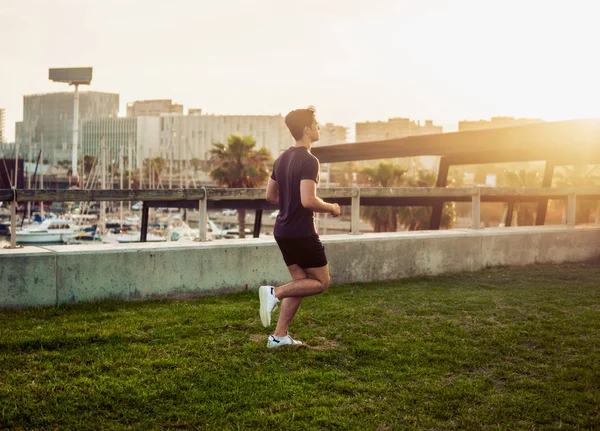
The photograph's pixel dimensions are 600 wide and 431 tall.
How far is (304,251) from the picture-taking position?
4996mm

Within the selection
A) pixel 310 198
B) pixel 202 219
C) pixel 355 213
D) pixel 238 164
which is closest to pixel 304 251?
pixel 310 198

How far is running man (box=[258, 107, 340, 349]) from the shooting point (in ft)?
16.1

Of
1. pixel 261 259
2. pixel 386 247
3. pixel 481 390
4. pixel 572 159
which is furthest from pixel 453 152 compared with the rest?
pixel 481 390

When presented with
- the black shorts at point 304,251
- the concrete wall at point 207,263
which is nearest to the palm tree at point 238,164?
the concrete wall at point 207,263

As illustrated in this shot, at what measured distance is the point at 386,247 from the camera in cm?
843

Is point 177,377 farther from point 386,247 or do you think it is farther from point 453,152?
point 453,152

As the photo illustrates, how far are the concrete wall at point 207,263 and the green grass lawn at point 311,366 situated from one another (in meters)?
0.25

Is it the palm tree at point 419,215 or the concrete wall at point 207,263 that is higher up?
the concrete wall at point 207,263

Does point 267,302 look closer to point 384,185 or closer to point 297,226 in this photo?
point 297,226

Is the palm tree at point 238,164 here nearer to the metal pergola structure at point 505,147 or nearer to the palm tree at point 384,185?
the palm tree at point 384,185

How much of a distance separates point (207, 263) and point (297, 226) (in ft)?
8.15

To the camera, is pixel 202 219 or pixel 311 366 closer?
pixel 311 366

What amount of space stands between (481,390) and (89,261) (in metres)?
4.30

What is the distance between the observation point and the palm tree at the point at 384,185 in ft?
158
